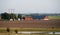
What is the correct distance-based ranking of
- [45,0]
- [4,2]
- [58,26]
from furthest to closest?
[45,0]
[4,2]
[58,26]

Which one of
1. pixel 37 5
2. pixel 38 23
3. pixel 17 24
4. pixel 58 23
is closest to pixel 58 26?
pixel 58 23

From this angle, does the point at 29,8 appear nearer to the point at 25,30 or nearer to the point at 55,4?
the point at 55,4

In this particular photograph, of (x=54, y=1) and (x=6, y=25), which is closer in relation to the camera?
(x=6, y=25)

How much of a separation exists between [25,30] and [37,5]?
1439 mm

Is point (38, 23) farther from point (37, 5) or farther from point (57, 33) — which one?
point (37, 5)

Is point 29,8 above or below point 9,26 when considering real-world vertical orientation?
below

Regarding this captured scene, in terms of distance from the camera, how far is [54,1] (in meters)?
1.99

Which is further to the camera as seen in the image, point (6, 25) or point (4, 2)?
point (4, 2)

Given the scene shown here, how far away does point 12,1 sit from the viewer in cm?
203

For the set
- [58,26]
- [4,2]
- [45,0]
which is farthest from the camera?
[45,0]

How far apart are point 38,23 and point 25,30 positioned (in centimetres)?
10

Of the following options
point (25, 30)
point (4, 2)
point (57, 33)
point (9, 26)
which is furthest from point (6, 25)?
point (4, 2)

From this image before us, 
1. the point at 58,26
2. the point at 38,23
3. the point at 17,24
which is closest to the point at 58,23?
the point at 58,26

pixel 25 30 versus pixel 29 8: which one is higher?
pixel 25 30
